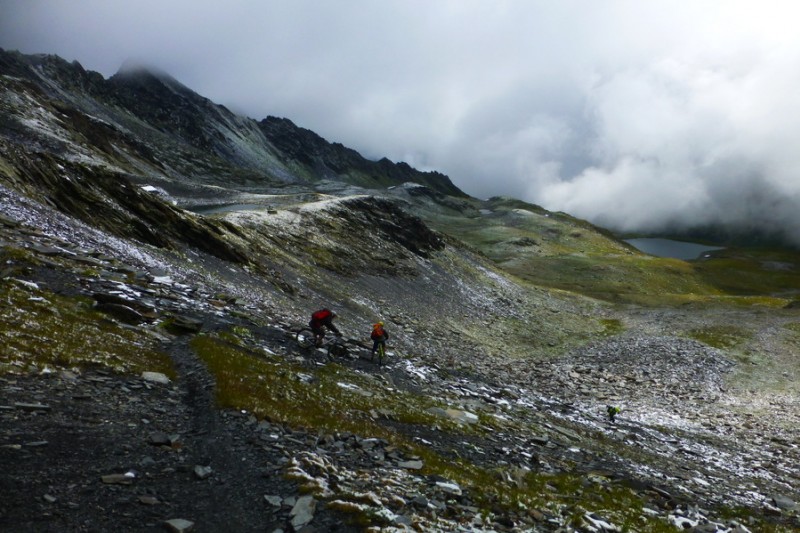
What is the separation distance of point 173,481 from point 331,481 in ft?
10.9

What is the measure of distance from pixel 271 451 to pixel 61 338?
9.25 meters

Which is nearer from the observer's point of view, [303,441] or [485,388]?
[303,441]

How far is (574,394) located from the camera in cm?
3738

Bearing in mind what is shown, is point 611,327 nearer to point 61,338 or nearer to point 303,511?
point 303,511

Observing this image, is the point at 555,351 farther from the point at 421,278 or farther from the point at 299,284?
the point at 299,284

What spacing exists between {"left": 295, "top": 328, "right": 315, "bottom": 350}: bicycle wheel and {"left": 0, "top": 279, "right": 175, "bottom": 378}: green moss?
7921mm

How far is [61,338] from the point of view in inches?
605

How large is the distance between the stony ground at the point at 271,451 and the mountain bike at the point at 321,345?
3.30 feet

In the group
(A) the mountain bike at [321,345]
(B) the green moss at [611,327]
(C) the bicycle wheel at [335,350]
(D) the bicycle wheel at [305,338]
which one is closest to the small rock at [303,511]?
(A) the mountain bike at [321,345]

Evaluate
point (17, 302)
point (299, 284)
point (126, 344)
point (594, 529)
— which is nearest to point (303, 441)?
point (594, 529)

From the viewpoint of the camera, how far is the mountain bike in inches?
983

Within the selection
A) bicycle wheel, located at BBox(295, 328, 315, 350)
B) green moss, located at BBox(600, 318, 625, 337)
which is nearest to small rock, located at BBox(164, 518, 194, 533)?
bicycle wheel, located at BBox(295, 328, 315, 350)

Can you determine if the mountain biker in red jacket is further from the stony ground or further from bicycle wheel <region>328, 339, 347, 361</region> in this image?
the stony ground

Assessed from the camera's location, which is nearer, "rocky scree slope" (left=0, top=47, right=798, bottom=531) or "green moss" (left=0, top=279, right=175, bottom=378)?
"rocky scree slope" (left=0, top=47, right=798, bottom=531)
